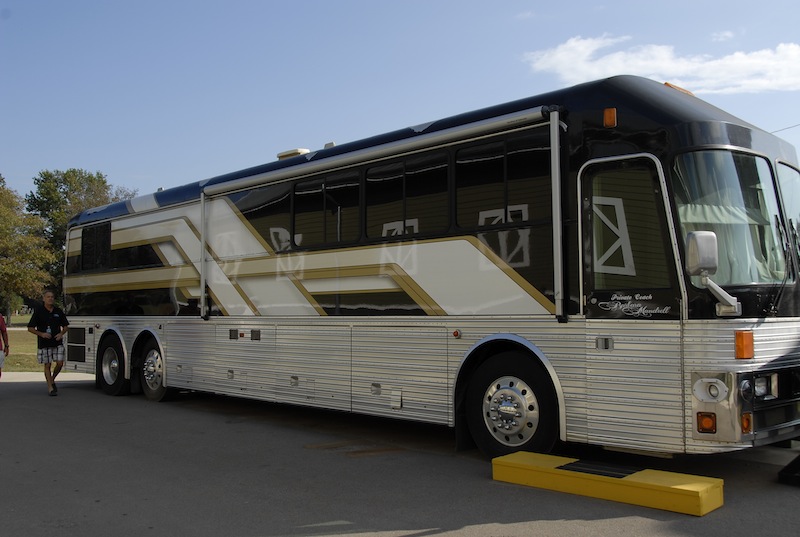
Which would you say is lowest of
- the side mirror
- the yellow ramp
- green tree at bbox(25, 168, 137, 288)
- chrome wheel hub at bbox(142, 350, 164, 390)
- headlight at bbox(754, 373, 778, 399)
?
the yellow ramp

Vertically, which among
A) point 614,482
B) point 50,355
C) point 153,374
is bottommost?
point 614,482

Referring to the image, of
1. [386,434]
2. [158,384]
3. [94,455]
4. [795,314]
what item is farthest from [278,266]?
[795,314]

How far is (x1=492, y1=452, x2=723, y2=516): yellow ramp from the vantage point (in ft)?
16.7

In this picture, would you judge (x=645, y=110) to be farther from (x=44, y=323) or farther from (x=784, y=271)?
(x=44, y=323)

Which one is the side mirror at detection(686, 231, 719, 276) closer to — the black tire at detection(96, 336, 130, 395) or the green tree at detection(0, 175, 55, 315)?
the black tire at detection(96, 336, 130, 395)

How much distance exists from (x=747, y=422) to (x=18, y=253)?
50173mm

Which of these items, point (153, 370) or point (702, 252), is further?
point (153, 370)

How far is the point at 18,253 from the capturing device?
47.1 m

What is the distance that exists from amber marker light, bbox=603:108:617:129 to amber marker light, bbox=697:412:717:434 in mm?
2403

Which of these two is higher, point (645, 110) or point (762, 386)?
point (645, 110)

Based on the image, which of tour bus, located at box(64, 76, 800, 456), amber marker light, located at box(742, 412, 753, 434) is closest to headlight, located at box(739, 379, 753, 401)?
tour bus, located at box(64, 76, 800, 456)

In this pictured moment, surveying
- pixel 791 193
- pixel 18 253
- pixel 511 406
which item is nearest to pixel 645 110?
pixel 791 193

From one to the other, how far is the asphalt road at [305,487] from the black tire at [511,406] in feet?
1.18

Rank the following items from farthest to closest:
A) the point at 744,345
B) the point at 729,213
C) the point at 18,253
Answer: the point at 18,253
the point at 729,213
the point at 744,345
